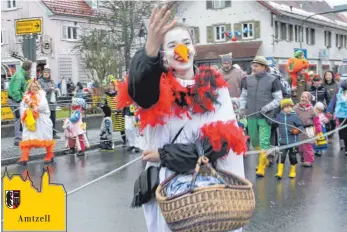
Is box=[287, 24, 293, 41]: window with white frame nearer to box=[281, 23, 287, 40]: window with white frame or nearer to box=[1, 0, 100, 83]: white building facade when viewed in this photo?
box=[281, 23, 287, 40]: window with white frame

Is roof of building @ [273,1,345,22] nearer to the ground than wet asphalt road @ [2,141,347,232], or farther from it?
farther from it

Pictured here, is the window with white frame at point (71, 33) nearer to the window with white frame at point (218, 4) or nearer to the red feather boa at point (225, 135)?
the window with white frame at point (218, 4)

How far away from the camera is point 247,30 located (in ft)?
149

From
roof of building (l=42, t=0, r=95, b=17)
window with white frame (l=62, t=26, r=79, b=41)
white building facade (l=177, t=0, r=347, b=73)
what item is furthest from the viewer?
window with white frame (l=62, t=26, r=79, b=41)

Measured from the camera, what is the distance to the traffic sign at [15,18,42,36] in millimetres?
12391

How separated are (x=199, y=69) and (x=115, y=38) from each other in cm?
3289

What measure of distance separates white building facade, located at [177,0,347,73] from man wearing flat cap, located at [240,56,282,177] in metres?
32.7

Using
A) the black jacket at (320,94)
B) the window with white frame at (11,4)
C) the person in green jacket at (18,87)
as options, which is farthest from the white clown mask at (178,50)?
the window with white frame at (11,4)

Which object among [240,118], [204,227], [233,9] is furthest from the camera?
[233,9]

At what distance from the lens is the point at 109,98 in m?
14.0

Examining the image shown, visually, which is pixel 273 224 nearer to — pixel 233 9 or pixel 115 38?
pixel 115 38

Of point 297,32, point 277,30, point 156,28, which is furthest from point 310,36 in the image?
point 156,28

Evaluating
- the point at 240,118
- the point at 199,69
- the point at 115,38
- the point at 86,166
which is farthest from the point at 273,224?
the point at 115,38

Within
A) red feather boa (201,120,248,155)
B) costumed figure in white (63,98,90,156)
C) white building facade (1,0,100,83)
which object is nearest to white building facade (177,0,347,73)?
white building facade (1,0,100,83)
